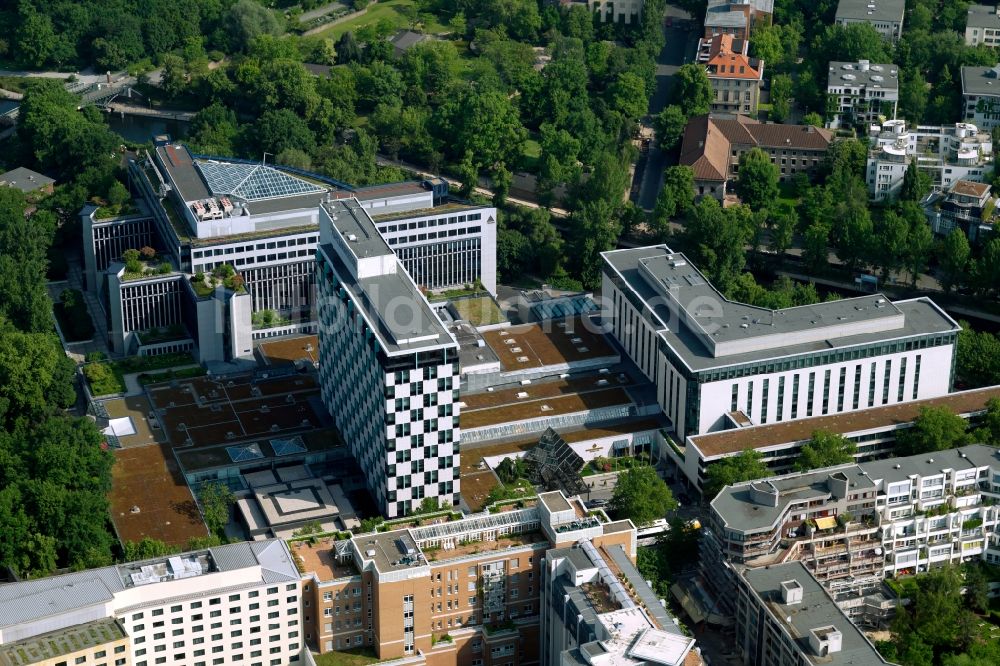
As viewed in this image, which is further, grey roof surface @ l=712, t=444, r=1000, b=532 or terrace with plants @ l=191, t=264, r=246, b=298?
terrace with plants @ l=191, t=264, r=246, b=298

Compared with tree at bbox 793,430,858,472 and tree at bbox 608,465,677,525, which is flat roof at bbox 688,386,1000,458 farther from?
tree at bbox 608,465,677,525

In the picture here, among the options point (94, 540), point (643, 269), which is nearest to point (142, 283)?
point (94, 540)

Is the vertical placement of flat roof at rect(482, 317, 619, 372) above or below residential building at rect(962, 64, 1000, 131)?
below

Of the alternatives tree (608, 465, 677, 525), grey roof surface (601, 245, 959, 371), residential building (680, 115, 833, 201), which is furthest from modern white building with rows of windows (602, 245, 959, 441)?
residential building (680, 115, 833, 201)

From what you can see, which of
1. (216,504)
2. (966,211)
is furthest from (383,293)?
(966,211)

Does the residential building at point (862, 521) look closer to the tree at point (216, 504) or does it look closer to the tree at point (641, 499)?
the tree at point (641, 499)

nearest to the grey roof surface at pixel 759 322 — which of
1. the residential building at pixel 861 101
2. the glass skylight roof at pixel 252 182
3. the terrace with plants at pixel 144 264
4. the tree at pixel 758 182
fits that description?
the tree at pixel 758 182
